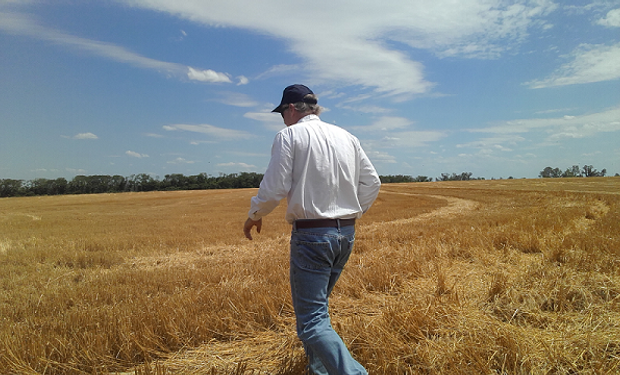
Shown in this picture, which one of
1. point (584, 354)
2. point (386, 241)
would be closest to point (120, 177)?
point (386, 241)

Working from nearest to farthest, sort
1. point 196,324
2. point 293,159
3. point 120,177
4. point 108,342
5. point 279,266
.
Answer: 1. point 293,159
2. point 108,342
3. point 196,324
4. point 279,266
5. point 120,177

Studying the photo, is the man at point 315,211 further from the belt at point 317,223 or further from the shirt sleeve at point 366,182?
the shirt sleeve at point 366,182

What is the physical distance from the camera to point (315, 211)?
6.61 feet

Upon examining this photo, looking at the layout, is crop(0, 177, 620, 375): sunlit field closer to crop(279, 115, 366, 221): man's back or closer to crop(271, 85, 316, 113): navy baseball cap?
crop(279, 115, 366, 221): man's back

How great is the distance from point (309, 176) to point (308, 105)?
55 cm

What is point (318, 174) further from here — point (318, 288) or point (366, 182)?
point (318, 288)

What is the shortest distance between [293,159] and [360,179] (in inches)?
23.3

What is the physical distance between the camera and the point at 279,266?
234 inches

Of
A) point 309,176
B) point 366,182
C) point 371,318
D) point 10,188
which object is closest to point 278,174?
point 309,176

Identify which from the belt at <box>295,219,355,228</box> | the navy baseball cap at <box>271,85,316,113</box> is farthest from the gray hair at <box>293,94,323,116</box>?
the belt at <box>295,219,355,228</box>

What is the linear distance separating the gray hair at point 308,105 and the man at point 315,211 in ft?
0.44

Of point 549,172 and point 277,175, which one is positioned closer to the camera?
point 277,175

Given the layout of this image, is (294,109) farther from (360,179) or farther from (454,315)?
(454,315)

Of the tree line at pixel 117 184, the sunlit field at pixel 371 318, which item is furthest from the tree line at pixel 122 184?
the sunlit field at pixel 371 318
